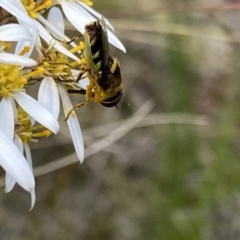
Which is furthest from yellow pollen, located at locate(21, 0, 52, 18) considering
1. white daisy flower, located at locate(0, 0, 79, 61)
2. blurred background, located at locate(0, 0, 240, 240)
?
blurred background, located at locate(0, 0, 240, 240)

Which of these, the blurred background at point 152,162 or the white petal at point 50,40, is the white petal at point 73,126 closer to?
the white petal at point 50,40


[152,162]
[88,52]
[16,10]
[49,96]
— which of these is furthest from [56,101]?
[152,162]

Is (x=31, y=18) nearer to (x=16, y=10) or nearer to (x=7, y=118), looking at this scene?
(x=16, y=10)

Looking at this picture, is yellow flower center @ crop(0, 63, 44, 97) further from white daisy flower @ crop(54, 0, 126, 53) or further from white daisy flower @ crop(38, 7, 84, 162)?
white daisy flower @ crop(54, 0, 126, 53)

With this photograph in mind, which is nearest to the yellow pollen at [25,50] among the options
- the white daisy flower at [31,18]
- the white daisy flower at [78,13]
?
the white daisy flower at [31,18]

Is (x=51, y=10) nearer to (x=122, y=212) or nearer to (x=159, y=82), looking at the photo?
(x=122, y=212)

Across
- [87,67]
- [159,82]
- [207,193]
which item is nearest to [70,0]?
[87,67]
